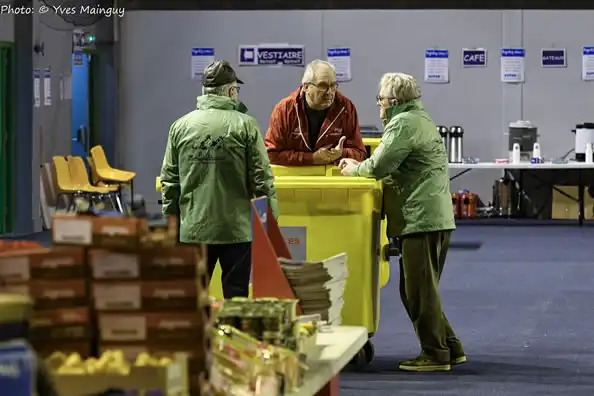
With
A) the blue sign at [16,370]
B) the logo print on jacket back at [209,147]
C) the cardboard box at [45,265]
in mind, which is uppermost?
the logo print on jacket back at [209,147]

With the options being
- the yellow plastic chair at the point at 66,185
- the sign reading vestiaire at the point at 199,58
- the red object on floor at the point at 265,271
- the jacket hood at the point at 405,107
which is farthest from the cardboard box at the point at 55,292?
the sign reading vestiaire at the point at 199,58

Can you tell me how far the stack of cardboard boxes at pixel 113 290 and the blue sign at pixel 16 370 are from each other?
0.64m

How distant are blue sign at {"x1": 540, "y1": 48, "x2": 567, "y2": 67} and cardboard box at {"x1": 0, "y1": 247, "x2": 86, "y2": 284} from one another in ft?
51.9

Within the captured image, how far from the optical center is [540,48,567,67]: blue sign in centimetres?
1780

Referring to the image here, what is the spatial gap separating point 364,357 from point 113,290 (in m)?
4.46

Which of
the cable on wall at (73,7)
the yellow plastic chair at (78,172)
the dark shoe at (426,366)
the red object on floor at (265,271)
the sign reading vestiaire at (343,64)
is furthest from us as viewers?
the sign reading vestiaire at (343,64)

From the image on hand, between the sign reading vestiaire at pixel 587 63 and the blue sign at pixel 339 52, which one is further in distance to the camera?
the blue sign at pixel 339 52

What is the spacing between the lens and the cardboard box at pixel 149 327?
8.54 feet

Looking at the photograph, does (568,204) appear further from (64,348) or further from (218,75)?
(64,348)

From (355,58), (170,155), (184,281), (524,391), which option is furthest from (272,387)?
(355,58)

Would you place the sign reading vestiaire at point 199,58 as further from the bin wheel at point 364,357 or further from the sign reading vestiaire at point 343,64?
the bin wheel at point 364,357

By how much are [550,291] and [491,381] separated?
3.81 metres

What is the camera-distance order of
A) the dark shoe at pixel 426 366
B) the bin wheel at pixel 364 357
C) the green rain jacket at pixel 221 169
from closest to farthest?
the green rain jacket at pixel 221 169 → the dark shoe at pixel 426 366 → the bin wheel at pixel 364 357

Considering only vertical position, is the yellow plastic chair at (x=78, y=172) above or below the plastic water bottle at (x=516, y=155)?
below
